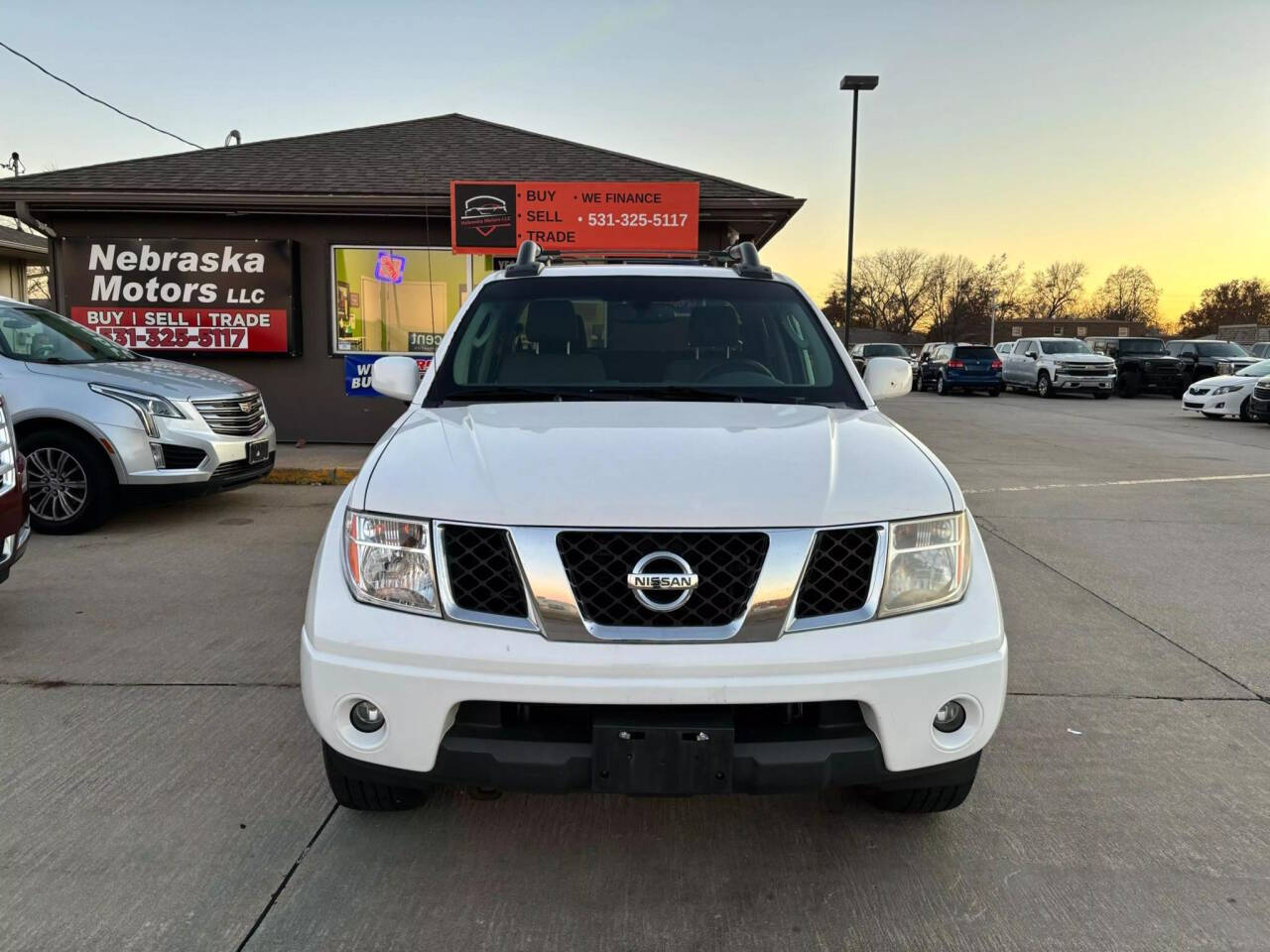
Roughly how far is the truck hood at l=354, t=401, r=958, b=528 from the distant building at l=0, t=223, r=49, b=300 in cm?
2407

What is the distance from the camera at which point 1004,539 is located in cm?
702

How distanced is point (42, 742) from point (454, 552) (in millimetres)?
2138

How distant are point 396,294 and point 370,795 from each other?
9.68 m

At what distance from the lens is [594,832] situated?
280 centimetres

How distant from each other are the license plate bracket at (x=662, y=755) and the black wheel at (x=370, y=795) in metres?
0.74

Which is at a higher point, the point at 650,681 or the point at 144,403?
the point at 144,403

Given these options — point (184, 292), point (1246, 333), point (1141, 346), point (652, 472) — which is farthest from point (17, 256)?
point (1246, 333)

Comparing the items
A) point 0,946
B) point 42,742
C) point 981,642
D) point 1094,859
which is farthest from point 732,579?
point 42,742

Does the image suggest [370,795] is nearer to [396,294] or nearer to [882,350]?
[396,294]

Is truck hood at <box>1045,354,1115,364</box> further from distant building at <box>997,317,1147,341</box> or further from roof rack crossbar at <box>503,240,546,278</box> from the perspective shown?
distant building at <box>997,317,1147,341</box>

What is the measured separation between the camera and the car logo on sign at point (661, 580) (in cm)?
218

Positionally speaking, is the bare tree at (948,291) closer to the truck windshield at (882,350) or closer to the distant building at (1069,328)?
Result: the distant building at (1069,328)

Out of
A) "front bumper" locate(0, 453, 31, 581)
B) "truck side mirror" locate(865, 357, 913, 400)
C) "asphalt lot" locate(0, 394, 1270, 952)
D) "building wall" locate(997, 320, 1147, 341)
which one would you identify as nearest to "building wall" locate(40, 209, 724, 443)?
"asphalt lot" locate(0, 394, 1270, 952)

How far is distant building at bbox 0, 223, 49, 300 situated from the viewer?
76.4 ft
